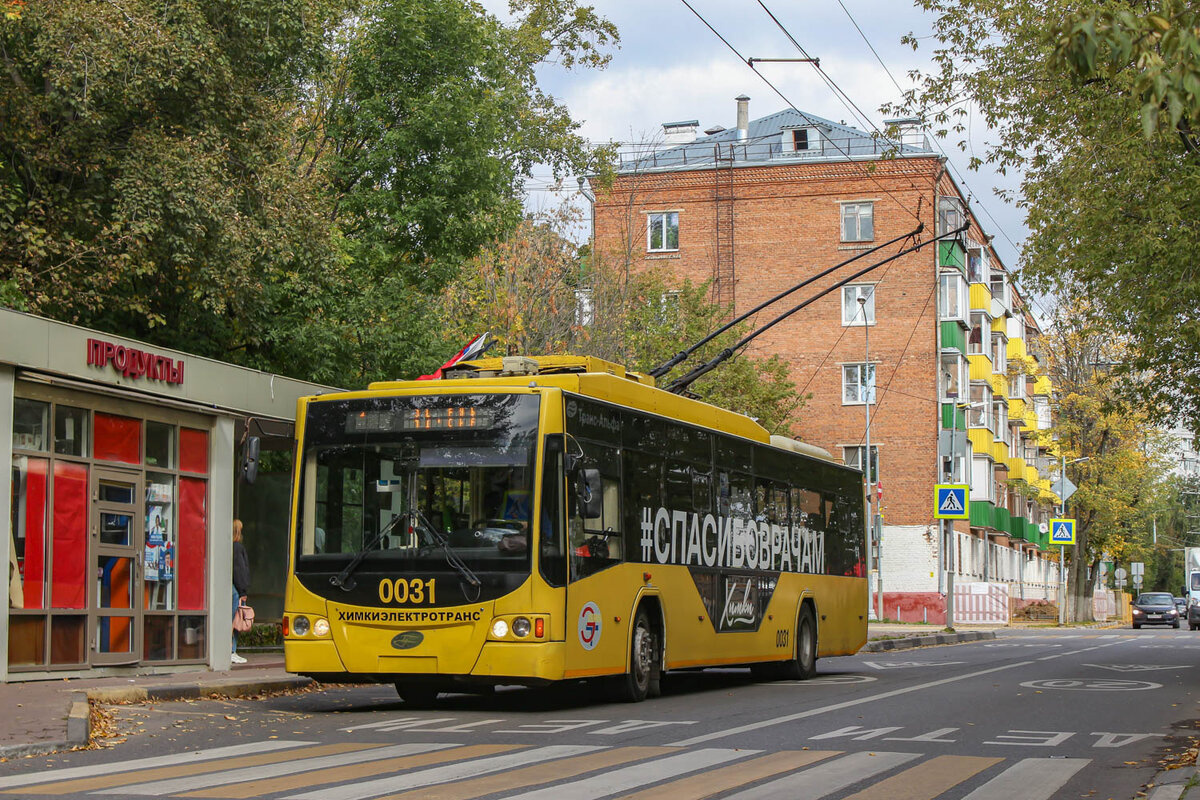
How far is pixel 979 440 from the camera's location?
63156 millimetres

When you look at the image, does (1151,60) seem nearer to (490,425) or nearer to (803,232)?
(490,425)

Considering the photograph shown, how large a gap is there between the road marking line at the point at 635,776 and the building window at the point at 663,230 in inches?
1974

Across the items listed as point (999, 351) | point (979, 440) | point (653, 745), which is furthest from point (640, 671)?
point (999, 351)

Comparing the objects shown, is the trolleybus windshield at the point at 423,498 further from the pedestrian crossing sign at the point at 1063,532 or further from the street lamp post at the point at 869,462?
the pedestrian crossing sign at the point at 1063,532

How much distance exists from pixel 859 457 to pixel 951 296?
7.48m

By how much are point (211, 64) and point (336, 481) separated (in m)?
10.7

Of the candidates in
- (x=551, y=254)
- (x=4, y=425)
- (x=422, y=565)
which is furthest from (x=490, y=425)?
(x=551, y=254)

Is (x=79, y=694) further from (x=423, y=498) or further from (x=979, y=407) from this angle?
(x=979, y=407)

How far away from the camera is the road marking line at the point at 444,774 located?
27.3 ft

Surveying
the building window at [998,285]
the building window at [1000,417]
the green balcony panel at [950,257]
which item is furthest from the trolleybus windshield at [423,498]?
the building window at [998,285]

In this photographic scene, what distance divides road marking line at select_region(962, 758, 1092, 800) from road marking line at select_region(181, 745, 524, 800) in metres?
3.35

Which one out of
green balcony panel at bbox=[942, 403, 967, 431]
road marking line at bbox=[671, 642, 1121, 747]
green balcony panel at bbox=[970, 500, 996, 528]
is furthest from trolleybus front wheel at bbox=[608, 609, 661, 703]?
green balcony panel at bbox=[970, 500, 996, 528]

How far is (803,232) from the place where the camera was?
193 feet

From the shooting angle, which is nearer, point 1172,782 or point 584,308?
point 1172,782
